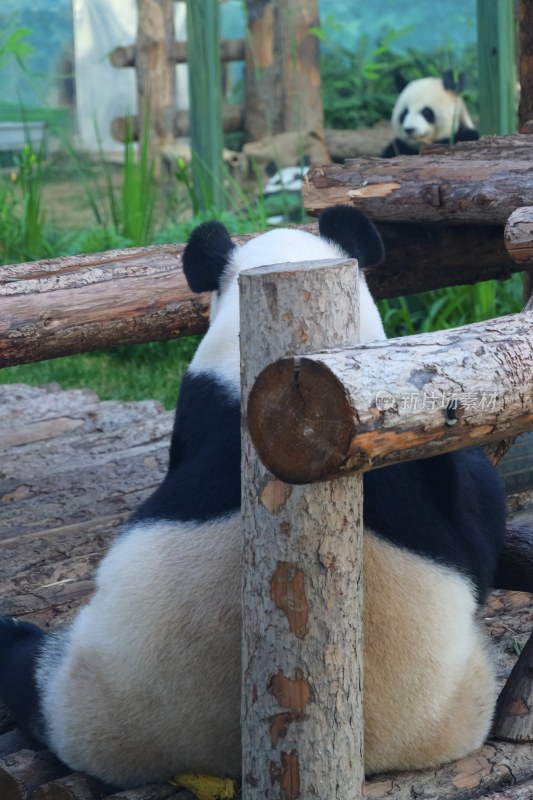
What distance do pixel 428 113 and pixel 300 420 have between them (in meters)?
6.47

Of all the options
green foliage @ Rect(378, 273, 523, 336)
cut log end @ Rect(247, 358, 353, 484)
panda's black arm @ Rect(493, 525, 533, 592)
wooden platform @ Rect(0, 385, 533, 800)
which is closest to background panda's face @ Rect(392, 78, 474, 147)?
green foliage @ Rect(378, 273, 523, 336)

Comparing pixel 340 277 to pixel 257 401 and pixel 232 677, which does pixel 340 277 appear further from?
pixel 232 677

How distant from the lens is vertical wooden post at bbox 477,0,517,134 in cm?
417

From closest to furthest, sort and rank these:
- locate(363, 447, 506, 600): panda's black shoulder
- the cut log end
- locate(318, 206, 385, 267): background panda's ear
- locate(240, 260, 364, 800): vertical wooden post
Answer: the cut log end, locate(240, 260, 364, 800): vertical wooden post, locate(363, 447, 506, 600): panda's black shoulder, locate(318, 206, 385, 267): background panda's ear

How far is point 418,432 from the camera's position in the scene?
119cm

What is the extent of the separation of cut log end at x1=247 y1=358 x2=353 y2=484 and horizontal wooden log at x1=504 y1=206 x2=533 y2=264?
3.13 ft

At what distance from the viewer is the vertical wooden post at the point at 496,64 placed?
4170 millimetres

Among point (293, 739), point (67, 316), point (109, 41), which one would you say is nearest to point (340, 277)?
point (293, 739)

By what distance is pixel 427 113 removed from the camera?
723cm

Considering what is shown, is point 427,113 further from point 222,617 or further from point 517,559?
point 222,617

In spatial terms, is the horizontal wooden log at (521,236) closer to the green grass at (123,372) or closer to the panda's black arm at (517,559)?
the panda's black arm at (517,559)

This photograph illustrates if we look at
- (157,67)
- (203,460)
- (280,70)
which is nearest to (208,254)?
(203,460)

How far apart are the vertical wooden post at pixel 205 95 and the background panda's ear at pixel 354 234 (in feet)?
11.7

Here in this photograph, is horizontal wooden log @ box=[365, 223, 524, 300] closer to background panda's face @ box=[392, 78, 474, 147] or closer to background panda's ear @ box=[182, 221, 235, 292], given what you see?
background panda's ear @ box=[182, 221, 235, 292]
